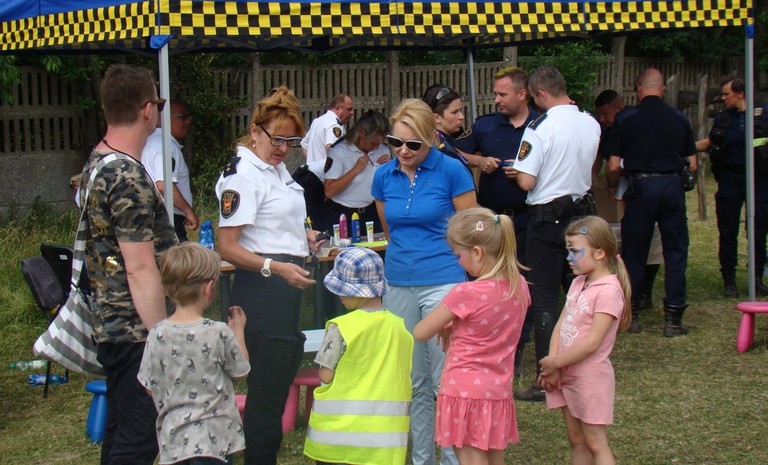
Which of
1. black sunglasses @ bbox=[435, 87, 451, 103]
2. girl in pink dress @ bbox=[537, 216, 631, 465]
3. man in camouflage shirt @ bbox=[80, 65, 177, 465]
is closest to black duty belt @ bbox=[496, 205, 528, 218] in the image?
black sunglasses @ bbox=[435, 87, 451, 103]

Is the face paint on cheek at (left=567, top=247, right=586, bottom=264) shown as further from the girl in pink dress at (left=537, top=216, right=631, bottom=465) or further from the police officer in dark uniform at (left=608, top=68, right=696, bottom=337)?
the police officer in dark uniform at (left=608, top=68, right=696, bottom=337)

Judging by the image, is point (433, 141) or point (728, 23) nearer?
point (433, 141)

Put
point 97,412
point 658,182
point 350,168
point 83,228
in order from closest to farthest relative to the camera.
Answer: point 83,228
point 97,412
point 658,182
point 350,168

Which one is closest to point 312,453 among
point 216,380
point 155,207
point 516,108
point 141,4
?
point 216,380

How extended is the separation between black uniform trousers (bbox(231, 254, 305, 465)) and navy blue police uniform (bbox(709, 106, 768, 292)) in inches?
210

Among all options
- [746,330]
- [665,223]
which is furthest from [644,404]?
[665,223]

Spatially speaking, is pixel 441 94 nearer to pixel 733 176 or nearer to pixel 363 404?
pixel 363 404

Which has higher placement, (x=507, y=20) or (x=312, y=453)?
(x=507, y=20)

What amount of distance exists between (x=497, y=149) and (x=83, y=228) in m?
3.19

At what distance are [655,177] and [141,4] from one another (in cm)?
381

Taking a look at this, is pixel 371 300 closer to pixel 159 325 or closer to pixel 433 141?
pixel 159 325

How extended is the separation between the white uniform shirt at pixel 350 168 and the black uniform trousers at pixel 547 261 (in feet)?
6.08

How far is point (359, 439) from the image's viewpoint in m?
3.47

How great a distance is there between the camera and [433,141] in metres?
4.38
